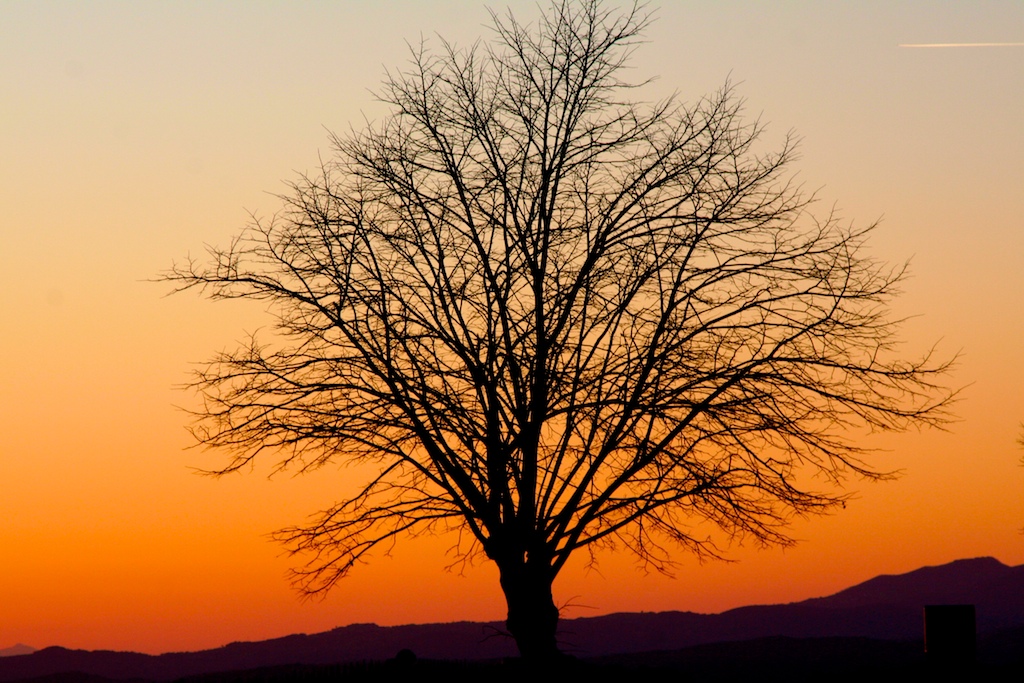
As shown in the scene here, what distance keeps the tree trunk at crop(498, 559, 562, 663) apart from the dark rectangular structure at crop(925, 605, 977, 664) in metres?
5.14

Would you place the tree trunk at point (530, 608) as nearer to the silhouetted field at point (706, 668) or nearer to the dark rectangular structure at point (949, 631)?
the silhouetted field at point (706, 668)

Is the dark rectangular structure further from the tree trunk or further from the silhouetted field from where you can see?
the tree trunk

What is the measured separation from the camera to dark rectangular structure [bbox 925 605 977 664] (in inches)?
592

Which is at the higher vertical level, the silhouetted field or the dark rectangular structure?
the dark rectangular structure

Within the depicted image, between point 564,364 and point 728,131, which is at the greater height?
point 728,131

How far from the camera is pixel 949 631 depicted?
15141 mm

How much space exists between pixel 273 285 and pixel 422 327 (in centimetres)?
230

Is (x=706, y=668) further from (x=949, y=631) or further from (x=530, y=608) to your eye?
(x=949, y=631)

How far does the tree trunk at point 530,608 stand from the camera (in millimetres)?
15797

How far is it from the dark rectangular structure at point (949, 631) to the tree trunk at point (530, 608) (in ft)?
16.9

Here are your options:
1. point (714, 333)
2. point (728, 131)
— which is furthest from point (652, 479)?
point (728, 131)

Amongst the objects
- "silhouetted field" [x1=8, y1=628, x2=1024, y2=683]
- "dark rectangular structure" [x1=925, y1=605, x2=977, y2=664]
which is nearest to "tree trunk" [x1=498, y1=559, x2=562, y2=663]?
"silhouetted field" [x1=8, y1=628, x2=1024, y2=683]

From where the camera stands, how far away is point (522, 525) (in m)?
15.9

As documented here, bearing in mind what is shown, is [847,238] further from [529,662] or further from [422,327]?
[529,662]
